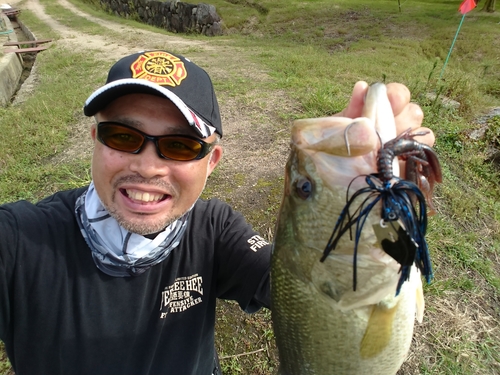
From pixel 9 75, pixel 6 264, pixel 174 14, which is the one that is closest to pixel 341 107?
pixel 6 264

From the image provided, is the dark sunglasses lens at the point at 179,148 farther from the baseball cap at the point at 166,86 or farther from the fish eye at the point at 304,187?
the fish eye at the point at 304,187

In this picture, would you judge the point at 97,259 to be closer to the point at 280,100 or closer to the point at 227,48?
the point at 280,100

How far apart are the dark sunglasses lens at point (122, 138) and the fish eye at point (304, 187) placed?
26.9 inches

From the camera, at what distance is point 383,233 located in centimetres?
100

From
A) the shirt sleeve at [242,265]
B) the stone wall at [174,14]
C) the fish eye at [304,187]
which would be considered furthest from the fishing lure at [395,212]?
the stone wall at [174,14]

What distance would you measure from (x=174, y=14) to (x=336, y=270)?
58.9 ft

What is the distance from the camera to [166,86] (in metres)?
1.47

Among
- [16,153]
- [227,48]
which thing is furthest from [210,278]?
[227,48]

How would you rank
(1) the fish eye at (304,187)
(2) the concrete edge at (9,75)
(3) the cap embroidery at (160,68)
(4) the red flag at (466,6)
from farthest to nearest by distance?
(2) the concrete edge at (9,75) < (4) the red flag at (466,6) < (3) the cap embroidery at (160,68) < (1) the fish eye at (304,187)

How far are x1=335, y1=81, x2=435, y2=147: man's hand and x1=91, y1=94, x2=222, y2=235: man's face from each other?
0.67m

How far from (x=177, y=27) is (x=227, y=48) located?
713 cm

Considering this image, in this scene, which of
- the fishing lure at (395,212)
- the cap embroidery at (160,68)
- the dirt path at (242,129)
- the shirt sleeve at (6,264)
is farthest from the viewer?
the dirt path at (242,129)

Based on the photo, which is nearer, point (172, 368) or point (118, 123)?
point (118, 123)

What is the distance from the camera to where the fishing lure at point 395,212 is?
3.17 feet
